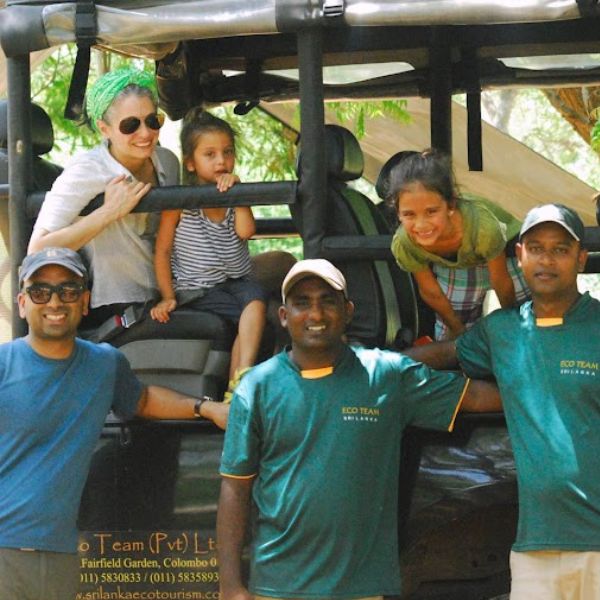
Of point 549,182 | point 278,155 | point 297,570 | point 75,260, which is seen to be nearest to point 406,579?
point 297,570

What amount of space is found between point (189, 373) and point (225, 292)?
0.32 m

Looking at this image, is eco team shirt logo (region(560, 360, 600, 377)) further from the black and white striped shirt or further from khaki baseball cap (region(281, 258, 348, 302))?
the black and white striped shirt

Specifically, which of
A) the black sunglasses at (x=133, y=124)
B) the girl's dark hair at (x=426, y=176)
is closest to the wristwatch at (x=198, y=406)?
the girl's dark hair at (x=426, y=176)

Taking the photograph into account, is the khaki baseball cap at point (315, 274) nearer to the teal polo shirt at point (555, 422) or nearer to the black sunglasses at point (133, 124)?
the teal polo shirt at point (555, 422)

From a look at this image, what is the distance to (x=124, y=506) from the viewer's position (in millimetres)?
4344

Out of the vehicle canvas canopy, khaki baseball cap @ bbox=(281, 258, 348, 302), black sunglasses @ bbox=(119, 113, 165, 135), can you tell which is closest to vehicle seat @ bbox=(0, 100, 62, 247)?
the vehicle canvas canopy

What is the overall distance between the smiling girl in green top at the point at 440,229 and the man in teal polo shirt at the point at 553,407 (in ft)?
0.65

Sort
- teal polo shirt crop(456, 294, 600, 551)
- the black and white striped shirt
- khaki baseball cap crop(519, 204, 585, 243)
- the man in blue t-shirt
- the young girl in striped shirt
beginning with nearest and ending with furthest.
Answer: teal polo shirt crop(456, 294, 600, 551)
khaki baseball cap crop(519, 204, 585, 243)
the man in blue t-shirt
the young girl in striped shirt
the black and white striped shirt

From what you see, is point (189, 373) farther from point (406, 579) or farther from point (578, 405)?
point (578, 405)

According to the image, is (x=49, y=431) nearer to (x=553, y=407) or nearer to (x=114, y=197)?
(x=114, y=197)

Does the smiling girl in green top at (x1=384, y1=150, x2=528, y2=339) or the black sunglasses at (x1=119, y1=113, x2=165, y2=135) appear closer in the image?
the smiling girl in green top at (x1=384, y1=150, x2=528, y2=339)

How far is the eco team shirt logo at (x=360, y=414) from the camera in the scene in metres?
3.94

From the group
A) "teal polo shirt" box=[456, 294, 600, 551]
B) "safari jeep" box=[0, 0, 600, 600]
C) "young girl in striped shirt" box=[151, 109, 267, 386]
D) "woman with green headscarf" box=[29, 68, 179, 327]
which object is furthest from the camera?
"young girl in striped shirt" box=[151, 109, 267, 386]

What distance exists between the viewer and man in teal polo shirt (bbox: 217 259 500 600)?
3.87 m
